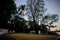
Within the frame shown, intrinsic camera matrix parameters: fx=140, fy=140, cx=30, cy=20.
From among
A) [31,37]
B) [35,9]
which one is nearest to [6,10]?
[35,9]

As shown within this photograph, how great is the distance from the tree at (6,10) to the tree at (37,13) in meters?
0.28

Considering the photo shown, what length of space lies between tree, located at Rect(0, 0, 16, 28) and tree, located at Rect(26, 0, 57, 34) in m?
0.28

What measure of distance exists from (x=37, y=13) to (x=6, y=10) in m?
0.55

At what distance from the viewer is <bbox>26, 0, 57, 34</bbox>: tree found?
2.41 meters

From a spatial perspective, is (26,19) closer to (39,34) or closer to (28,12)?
(28,12)

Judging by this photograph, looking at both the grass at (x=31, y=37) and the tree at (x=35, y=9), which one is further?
A: the tree at (x=35, y=9)

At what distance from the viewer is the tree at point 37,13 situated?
241 centimetres

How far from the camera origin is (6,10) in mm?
2482

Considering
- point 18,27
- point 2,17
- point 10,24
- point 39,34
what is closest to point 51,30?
point 39,34

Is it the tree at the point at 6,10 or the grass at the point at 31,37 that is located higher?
the tree at the point at 6,10

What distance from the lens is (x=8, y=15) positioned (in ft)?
8.15

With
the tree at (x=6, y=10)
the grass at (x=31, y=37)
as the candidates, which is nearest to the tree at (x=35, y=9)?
the grass at (x=31, y=37)

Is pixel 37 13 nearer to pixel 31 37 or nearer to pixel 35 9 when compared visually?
pixel 35 9

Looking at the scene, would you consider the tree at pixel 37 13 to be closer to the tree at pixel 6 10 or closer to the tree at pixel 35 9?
the tree at pixel 35 9
